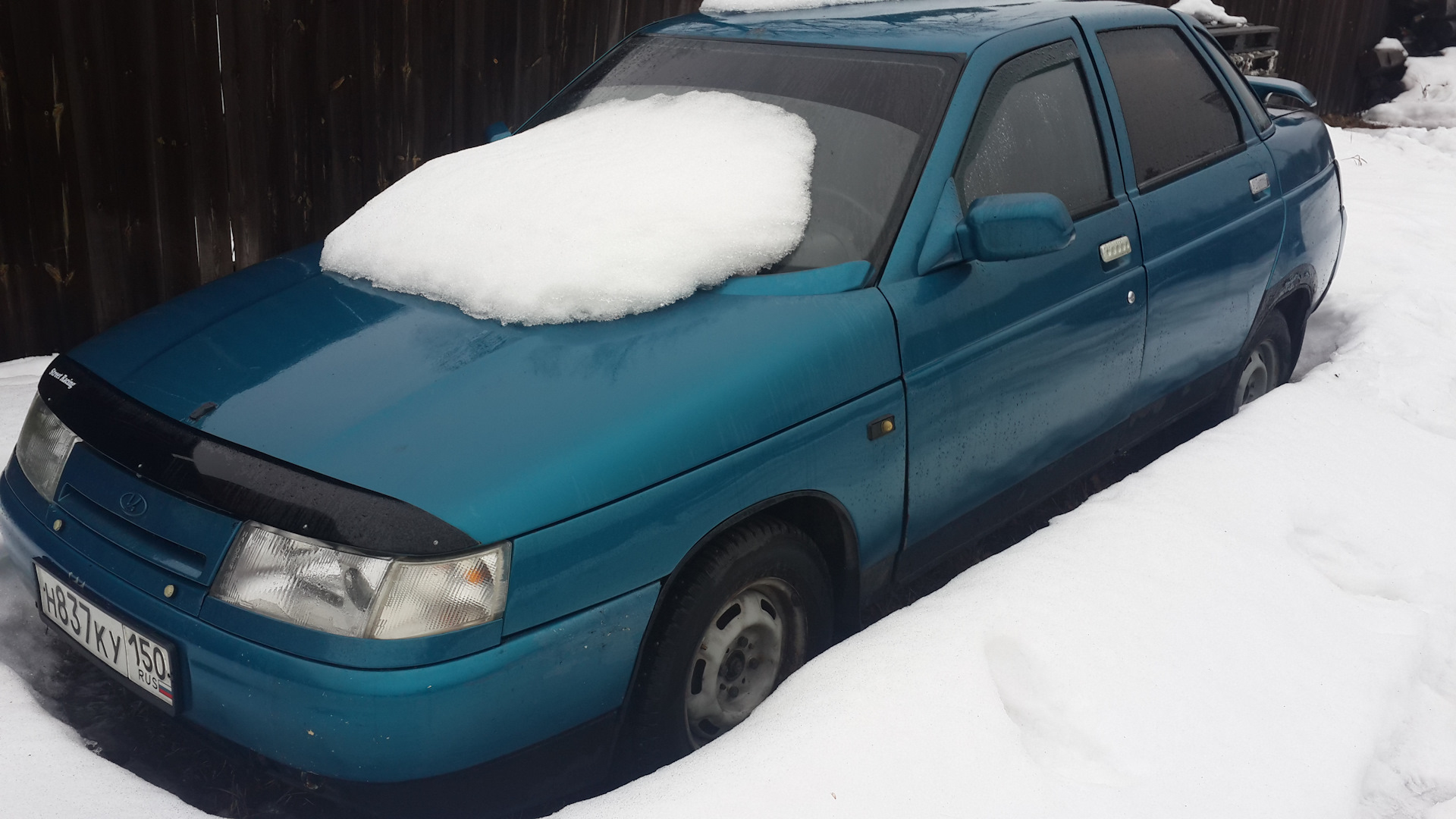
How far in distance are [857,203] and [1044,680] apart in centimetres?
123

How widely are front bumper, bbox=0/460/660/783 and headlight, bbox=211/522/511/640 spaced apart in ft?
0.23

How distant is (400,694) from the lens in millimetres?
2043

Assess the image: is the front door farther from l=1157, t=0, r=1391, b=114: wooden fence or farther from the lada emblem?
l=1157, t=0, r=1391, b=114: wooden fence

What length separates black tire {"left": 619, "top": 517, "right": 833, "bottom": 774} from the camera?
239 centimetres

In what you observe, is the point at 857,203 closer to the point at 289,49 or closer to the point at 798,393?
the point at 798,393

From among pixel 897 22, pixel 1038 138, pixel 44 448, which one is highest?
pixel 897 22

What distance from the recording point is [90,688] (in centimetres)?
282

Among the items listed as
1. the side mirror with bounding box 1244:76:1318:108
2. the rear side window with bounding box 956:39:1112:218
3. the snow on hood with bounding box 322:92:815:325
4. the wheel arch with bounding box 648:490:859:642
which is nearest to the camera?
the wheel arch with bounding box 648:490:859:642

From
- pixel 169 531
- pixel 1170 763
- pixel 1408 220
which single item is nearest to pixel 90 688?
pixel 169 531

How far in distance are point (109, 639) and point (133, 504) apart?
27 centimetres

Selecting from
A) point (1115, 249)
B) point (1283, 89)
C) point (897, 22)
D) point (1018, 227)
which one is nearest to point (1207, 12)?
point (1283, 89)

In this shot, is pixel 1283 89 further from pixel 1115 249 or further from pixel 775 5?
pixel 775 5

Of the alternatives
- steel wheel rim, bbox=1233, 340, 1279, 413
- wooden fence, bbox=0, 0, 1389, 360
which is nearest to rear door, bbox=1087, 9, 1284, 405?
steel wheel rim, bbox=1233, 340, 1279, 413

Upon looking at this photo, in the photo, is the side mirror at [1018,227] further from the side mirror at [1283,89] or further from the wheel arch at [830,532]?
the side mirror at [1283,89]
